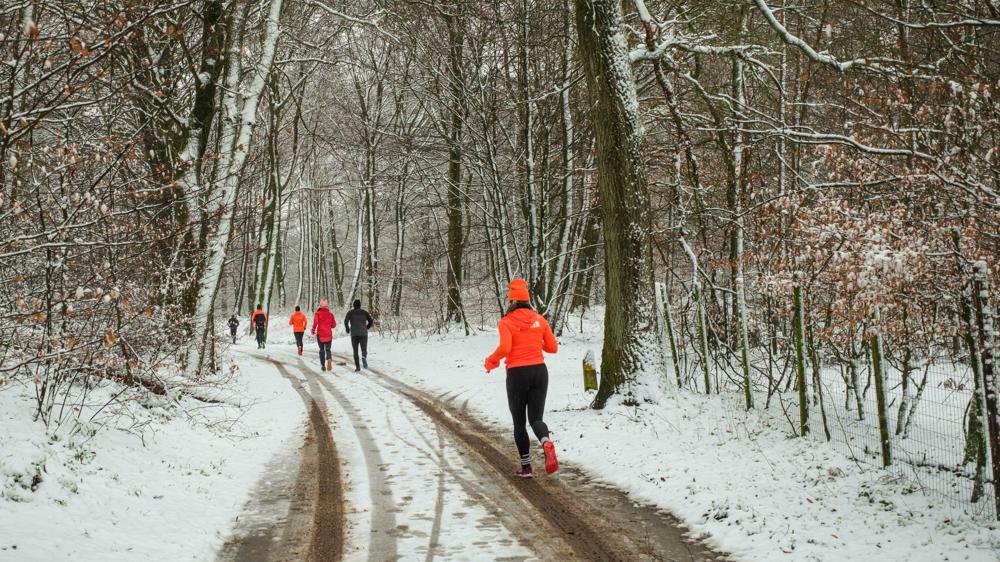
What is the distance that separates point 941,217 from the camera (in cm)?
511

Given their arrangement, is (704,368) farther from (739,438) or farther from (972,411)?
(972,411)

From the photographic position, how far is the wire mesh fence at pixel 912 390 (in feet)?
17.3

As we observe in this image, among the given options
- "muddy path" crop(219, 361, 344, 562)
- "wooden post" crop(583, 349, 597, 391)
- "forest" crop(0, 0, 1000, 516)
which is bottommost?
"muddy path" crop(219, 361, 344, 562)

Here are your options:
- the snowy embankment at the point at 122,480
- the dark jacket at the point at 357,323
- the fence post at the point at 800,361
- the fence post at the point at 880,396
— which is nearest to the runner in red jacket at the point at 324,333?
the dark jacket at the point at 357,323

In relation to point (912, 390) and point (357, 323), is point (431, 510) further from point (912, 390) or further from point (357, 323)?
point (357, 323)

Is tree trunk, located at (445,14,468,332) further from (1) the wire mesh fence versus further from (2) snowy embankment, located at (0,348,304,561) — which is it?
(2) snowy embankment, located at (0,348,304,561)

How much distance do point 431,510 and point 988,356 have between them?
4.60 m

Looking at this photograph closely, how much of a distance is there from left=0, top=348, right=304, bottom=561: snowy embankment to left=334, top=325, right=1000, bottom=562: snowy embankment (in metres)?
3.44

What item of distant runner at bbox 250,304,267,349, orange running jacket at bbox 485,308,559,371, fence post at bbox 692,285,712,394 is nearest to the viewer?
orange running jacket at bbox 485,308,559,371

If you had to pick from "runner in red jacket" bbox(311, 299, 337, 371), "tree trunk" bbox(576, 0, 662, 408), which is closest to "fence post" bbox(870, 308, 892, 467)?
"tree trunk" bbox(576, 0, 662, 408)

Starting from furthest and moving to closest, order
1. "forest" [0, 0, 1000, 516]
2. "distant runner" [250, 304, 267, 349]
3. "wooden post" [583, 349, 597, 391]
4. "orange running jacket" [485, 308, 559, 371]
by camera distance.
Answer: "distant runner" [250, 304, 267, 349], "wooden post" [583, 349, 597, 391], "orange running jacket" [485, 308, 559, 371], "forest" [0, 0, 1000, 516]

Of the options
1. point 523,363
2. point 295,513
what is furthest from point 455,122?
point 295,513

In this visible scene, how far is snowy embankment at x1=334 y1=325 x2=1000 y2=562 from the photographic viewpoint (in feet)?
15.7

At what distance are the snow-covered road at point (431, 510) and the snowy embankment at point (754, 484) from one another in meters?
0.47
